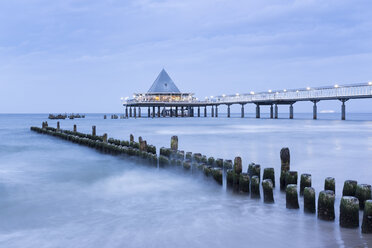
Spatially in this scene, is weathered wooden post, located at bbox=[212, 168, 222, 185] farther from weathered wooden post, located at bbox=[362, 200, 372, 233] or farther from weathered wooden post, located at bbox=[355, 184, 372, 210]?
weathered wooden post, located at bbox=[362, 200, 372, 233]

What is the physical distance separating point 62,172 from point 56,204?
629 cm

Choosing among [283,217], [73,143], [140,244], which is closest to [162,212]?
[140,244]

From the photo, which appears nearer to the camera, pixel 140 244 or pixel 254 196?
pixel 140 244

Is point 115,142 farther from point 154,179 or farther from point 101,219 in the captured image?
point 101,219

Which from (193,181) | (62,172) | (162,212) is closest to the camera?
(162,212)

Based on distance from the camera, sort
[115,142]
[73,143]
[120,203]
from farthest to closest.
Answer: [73,143] < [115,142] < [120,203]

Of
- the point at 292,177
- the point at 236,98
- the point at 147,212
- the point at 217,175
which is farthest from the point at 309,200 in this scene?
the point at 236,98

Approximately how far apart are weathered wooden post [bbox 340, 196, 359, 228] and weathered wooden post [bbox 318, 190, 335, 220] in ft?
1.17

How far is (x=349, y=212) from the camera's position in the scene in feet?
24.6

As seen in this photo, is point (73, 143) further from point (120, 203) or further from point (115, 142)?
point (120, 203)

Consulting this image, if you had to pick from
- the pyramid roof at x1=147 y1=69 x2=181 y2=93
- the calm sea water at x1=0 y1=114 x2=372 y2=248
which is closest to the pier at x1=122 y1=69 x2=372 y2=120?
the pyramid roof at x1=147 y1=69 x2=181 y2=93

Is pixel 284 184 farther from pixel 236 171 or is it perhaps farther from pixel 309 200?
pixel 309 200

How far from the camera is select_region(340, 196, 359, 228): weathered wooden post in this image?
7.39m

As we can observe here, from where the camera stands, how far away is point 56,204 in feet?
34.9
